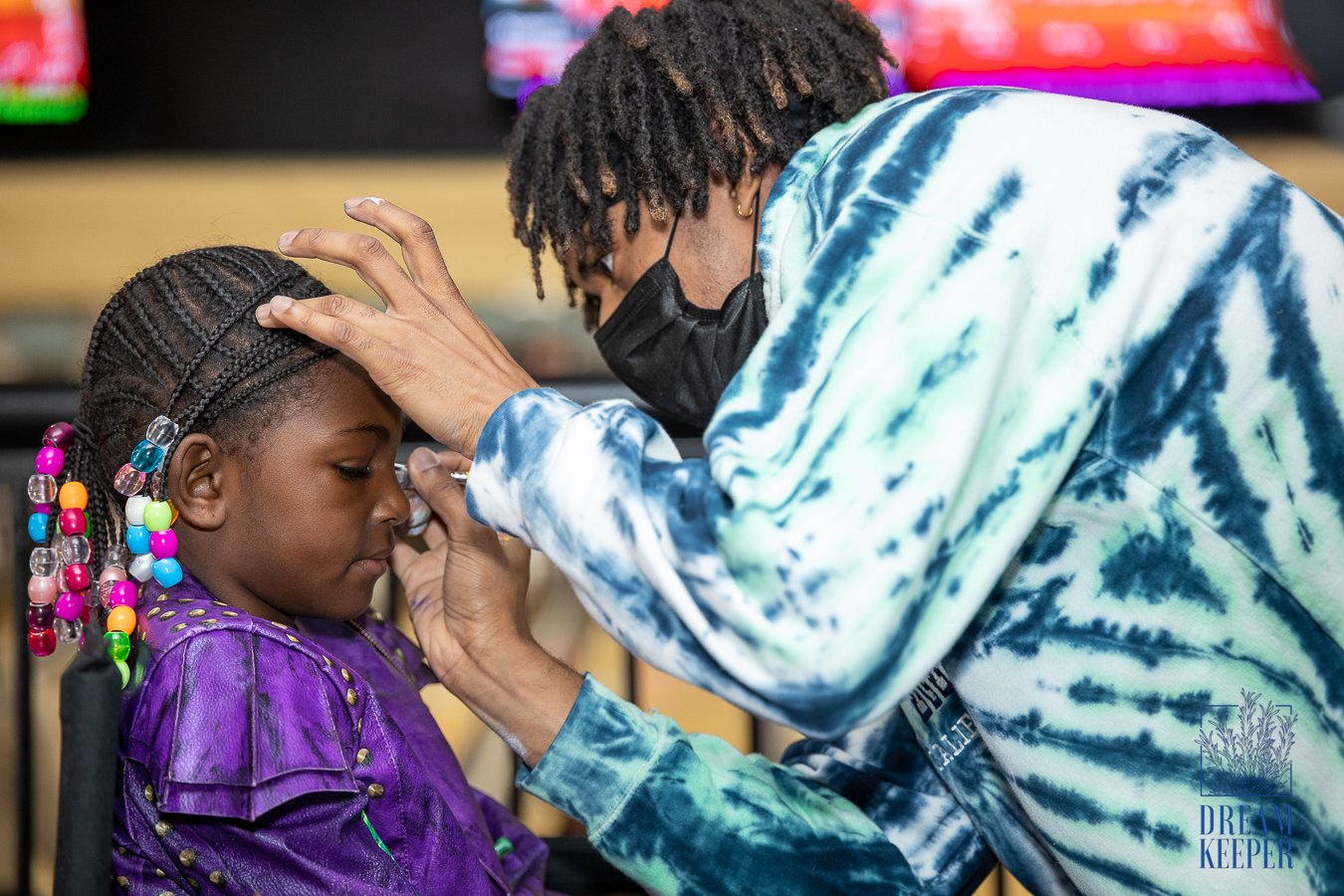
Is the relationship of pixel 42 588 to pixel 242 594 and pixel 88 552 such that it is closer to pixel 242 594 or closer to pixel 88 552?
pixel 88 552

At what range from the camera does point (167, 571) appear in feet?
4.88

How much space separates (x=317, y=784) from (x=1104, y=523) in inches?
31.2

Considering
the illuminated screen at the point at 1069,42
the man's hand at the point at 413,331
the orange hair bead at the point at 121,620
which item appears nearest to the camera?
the man's hand at the point at 413,331

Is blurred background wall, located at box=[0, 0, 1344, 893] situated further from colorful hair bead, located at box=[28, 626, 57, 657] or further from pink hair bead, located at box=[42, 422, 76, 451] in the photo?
colorful hair bead, located at box=[28, 626, 57, 657]

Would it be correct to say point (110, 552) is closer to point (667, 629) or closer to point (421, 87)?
point (667, 629)

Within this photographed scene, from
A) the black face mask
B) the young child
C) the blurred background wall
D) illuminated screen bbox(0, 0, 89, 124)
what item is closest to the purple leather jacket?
the young child

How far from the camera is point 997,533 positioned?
1147 mm

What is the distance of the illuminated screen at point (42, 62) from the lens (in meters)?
5.08

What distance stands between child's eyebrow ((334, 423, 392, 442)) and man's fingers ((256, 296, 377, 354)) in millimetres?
201

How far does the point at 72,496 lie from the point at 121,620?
176 mm

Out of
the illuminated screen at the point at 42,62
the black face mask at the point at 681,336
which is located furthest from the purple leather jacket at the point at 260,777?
the illuminated screen at the point at 42,62

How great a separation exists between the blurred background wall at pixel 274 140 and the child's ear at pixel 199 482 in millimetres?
3713

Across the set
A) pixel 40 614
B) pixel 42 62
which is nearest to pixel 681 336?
pixel 40 614

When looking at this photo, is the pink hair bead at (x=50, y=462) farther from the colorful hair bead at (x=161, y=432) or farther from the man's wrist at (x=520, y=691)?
the man's wrist at (x=520, y=691)
